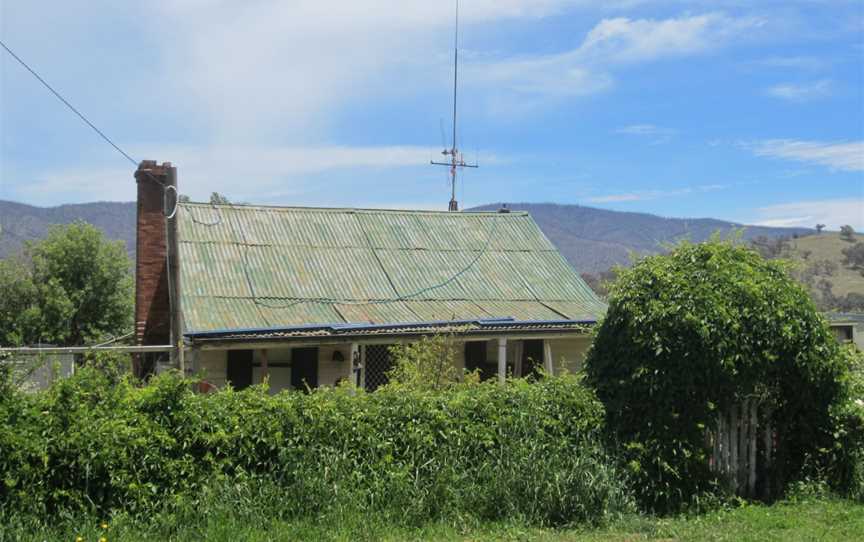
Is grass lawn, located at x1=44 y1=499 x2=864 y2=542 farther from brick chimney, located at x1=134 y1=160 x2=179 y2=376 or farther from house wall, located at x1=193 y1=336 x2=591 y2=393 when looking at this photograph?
brick chimney, located at x1=134 y1=160 x2=179 y2=376

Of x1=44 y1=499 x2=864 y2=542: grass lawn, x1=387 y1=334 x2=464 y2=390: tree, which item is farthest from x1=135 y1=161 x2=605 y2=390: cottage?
x1=44 y1=499 x2=864 y2=542: grass lawn

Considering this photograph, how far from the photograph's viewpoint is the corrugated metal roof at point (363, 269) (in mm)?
14984

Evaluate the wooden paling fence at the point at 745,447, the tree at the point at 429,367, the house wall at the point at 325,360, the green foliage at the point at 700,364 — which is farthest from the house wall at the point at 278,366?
the wooden paling fence at the point at 745,447

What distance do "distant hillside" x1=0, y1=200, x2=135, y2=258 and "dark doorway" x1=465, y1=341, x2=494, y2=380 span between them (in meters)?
123

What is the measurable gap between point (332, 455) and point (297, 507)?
21.3 inches

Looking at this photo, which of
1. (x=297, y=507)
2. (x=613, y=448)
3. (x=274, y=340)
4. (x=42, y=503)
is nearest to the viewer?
(x=42, y=503)

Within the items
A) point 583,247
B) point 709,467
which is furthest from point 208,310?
point 583,247

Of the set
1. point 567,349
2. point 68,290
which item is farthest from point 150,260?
point 68,290

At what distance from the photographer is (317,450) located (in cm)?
736

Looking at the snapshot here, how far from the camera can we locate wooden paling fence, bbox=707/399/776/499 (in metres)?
8.66

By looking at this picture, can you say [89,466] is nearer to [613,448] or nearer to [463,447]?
[463,447]

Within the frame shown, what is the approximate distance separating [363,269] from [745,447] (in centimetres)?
975

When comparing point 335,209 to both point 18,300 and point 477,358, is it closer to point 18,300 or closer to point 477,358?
point 477,358

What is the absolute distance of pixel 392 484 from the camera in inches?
290
